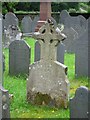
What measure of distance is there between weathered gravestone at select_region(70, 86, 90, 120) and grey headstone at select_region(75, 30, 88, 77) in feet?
12.1

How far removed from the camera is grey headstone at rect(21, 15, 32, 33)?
19517mm

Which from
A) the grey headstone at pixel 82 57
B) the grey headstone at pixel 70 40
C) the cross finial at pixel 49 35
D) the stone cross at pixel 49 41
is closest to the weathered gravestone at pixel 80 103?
the stone cross at pixel 49 41

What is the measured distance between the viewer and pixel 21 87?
847 centimetres

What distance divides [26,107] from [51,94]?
0.52 meters

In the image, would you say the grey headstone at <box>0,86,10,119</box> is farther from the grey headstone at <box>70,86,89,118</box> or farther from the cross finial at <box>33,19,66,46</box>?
the cross finial at <box>33,19,66,46</box>

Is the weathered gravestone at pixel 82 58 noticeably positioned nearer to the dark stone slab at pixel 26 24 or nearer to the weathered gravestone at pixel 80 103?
the weathered gravestone at pixel 80 103

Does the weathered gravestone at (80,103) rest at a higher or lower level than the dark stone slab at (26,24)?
lower

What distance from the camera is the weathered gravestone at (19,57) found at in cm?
937

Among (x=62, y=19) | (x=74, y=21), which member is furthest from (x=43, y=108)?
(x=62, y=19)

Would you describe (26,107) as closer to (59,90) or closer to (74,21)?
(59,90)

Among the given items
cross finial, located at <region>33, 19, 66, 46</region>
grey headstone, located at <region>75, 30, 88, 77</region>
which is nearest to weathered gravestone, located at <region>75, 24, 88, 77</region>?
grey headstone, located at <region>75, 30, 88, 77</region>

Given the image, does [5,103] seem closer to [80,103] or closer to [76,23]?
[80,103]

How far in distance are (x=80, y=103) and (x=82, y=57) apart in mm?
3831

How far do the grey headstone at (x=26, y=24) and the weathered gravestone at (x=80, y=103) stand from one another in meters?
14.2
